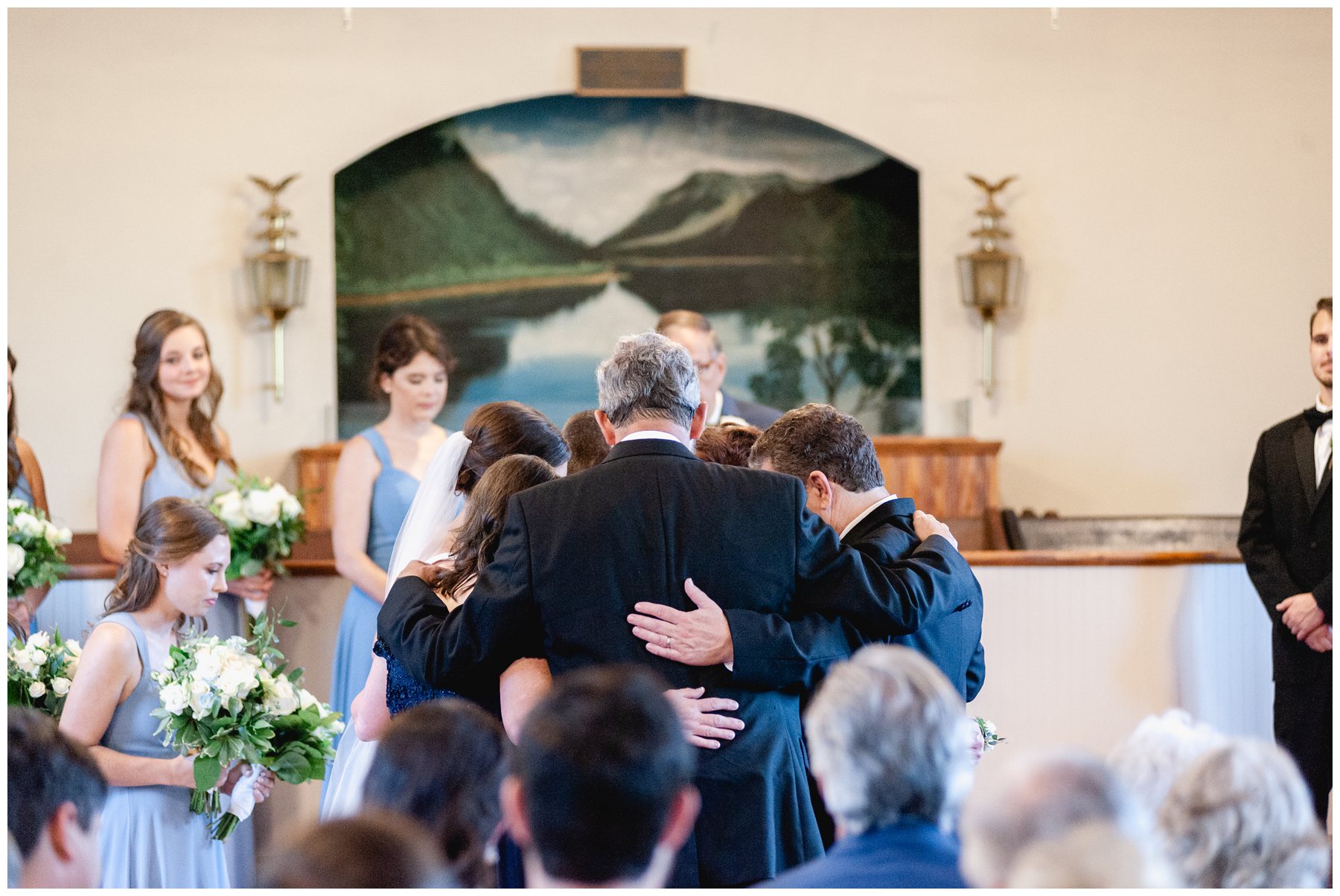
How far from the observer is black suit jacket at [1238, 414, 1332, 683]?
16.3ft

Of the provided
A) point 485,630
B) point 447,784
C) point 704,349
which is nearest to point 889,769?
point 447,784

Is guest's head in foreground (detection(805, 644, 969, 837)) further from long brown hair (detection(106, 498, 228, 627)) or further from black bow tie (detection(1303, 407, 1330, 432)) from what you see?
black bow tie (detection(1303, 407, 1330, 432))

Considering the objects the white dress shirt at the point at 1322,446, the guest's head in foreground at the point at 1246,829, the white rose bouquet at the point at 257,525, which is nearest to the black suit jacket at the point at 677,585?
the guest's head in foreground at the point at 1246,829

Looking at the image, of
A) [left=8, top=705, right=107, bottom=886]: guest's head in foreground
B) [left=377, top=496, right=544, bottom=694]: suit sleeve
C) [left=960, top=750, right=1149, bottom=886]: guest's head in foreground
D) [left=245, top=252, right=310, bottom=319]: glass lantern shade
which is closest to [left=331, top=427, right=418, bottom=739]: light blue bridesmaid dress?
[left=377, top=496, right=544, bottom=694]: suit sleeve

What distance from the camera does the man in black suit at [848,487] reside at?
2.99 metres

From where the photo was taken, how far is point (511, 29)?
8812 mm

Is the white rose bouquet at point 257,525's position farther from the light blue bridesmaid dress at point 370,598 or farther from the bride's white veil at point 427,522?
the bride's white veil at point 427,522

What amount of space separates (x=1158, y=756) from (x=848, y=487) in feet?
3.95

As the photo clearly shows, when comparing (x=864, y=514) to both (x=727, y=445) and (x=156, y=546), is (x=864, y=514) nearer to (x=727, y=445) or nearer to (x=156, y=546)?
(x=727, y=445)

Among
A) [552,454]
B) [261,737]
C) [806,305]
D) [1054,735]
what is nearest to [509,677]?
[552,454]

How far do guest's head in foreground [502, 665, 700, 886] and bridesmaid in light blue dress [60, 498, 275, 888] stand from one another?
209 cm

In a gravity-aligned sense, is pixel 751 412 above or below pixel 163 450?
above

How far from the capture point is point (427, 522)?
3.47 meters

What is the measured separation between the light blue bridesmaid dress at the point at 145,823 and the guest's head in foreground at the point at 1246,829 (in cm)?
273
